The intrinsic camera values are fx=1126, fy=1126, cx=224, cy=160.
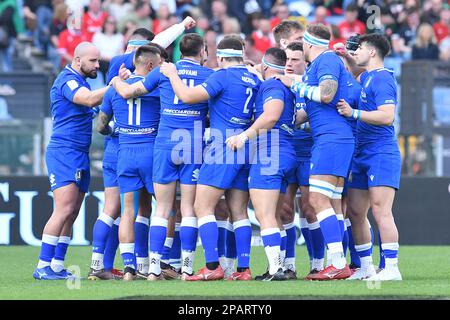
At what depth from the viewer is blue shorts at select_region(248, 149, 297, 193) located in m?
11.7

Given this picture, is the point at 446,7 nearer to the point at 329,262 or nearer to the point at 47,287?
the point at 329,262

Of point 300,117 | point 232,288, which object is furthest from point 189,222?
point 300,117

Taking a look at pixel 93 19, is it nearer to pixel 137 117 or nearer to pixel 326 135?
pixel 137 117

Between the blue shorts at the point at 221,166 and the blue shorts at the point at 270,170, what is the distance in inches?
6.4

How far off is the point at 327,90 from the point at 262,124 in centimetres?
76

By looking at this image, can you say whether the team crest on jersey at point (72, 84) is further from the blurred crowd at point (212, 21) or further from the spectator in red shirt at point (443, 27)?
the spectator in red shirt at point (443, 27)

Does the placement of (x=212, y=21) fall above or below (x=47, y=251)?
above

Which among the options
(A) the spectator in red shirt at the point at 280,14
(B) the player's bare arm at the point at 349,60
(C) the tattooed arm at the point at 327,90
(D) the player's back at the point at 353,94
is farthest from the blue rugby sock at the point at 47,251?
(A) the spectator in red shirt at the point at 280,14

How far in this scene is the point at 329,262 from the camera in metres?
11.8

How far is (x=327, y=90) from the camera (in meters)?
11.4

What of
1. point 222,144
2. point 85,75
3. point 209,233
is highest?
point 85,75

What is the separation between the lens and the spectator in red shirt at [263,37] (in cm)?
2100

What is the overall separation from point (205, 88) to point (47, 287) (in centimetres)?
257
